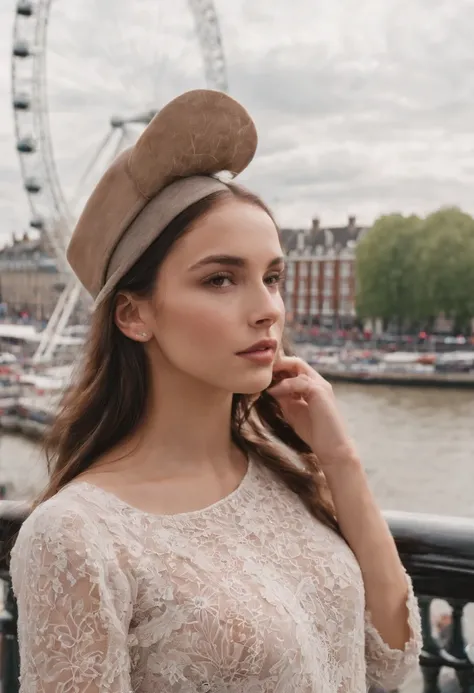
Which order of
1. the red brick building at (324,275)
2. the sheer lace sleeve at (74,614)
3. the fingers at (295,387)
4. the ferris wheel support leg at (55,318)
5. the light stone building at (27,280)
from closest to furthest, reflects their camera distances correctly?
the sheer lace sleeve at (74,614) < the fingers at (295,387) < the ferris wheel support leg at (55,318) < the light stone building at (27,280) < the red brick building at (324,275)

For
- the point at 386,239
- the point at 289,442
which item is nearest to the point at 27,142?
the point at 289,442

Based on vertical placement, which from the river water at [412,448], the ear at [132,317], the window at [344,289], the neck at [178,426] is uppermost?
the window at [344,289]

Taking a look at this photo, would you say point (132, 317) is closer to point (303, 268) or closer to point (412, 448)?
point (412, 448)

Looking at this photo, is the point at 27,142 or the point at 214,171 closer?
the point at 214,171

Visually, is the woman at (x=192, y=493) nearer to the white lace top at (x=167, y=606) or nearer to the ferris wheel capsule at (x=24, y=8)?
the white lace top at (x=167, y=606)

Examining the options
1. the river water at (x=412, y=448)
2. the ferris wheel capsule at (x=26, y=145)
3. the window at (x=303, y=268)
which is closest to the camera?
the ferris wheel capsule at (x=26, y=145)

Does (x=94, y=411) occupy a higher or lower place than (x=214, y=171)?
lower

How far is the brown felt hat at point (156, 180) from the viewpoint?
0.74 meters

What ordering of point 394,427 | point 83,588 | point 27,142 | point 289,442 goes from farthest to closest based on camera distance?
1. point 394,427
2. point 27,142
3. point 289,442
4. point 83,588

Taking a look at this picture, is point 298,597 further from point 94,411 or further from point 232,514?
point 94,411

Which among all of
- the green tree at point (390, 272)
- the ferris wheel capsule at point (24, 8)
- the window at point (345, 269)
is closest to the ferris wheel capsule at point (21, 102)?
the ferris wheel capsule at point (24, 8)

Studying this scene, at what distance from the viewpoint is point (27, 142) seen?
7.94 metres

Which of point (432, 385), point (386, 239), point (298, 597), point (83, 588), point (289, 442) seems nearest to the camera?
point (83, 588)

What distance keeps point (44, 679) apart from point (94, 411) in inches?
10.5
